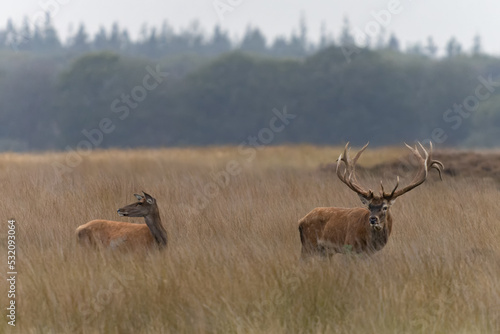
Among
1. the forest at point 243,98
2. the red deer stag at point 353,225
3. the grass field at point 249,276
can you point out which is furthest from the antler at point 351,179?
the forest at point 243,98

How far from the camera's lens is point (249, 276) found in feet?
19.9

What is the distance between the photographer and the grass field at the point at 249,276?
17.9 ft

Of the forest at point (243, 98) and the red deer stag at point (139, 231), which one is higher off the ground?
the forest at point (243, 98)

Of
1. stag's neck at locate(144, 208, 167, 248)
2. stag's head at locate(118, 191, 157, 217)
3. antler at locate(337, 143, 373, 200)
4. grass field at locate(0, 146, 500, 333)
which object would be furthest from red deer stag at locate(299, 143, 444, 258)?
stag's head at locate(118, 191, 157, 217)

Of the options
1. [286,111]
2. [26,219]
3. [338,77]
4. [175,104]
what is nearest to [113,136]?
[175,104]

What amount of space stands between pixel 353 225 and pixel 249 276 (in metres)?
1.40

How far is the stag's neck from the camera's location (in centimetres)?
748

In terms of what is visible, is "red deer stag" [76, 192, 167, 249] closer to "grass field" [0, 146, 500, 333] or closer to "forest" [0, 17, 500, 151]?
"grass field" [0, 146, 500, 333]

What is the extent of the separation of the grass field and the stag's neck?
0.43 ft

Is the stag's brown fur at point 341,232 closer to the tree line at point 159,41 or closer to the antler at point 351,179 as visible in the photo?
the antler at point 351,179

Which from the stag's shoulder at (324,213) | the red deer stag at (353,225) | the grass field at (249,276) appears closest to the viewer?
the grass field at (249,276)

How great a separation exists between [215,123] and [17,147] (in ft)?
31.7

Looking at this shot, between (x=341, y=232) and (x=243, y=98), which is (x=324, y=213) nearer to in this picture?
(x=341, y=232)

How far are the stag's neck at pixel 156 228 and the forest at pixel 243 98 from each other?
22.2 meters
